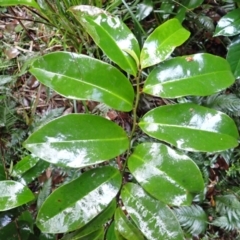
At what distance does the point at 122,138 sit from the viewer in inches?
34.8

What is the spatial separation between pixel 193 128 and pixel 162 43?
9.7 inches

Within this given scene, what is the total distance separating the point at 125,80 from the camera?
2.95 ft

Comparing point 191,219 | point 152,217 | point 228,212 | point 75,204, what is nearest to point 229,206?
point 228,212

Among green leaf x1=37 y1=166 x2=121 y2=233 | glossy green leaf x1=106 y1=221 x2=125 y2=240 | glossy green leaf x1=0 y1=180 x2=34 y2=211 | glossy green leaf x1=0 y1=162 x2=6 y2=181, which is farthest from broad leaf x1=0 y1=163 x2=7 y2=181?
glossy green leaf x1=106 y1=221 x2=125 y2=240

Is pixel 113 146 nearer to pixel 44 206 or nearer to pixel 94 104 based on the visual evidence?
pixel 44 206

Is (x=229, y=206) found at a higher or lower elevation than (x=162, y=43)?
lower

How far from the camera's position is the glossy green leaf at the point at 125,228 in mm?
897

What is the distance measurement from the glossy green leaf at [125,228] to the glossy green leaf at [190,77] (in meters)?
0.33

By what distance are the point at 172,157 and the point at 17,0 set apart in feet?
2.01

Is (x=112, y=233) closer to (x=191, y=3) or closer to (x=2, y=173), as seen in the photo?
(x=2, y=173)

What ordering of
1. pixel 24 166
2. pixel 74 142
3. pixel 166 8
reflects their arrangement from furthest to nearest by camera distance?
pixel 166 8
pixel 24 166
pixel 74 142

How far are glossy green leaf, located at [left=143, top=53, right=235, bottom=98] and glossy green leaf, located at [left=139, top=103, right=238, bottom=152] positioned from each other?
0.15 feet

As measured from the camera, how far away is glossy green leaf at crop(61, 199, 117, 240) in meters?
0.90

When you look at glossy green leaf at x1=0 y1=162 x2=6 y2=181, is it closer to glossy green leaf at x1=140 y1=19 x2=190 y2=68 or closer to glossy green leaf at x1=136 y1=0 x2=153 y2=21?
glossy green leaf at x1=140 y1=19 x2=190 y2=68
